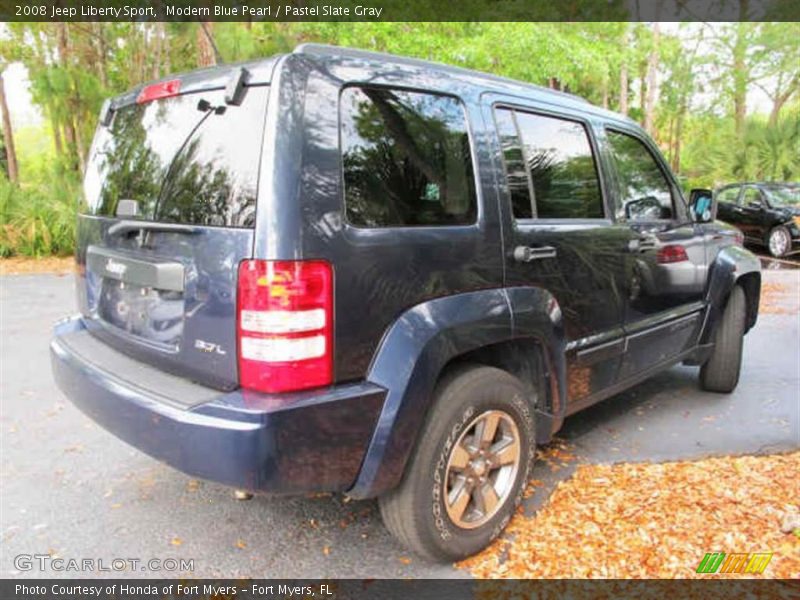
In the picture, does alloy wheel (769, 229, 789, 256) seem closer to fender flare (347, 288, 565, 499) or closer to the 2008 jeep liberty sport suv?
the 2008 jeep liberty sport suv

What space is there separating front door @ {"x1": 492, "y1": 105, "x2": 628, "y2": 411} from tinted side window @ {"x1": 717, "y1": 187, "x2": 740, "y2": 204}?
40.4 feet

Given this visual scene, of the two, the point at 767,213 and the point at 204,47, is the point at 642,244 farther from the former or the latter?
→ the point at 767,213

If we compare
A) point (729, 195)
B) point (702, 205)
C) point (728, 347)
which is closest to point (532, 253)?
point (702, 205)

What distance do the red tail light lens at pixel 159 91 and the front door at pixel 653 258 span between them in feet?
7.57

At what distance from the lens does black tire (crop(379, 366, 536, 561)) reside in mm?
2387

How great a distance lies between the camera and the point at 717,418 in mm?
4234

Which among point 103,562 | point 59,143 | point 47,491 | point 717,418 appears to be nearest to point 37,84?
point 59,143

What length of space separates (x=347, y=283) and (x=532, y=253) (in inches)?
40.7

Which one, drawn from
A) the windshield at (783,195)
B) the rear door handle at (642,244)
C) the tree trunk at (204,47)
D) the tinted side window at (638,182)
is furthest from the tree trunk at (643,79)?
the rear door handle at (642,244)

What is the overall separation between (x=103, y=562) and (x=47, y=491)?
82 cm

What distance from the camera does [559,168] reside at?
3.17 meters

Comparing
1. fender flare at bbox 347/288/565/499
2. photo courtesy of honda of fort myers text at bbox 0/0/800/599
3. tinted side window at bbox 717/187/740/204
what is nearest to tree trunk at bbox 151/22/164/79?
photo courtesy of honda of fort myers text at bbox 0/0/800/599

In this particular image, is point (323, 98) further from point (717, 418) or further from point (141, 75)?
point (141, 75)

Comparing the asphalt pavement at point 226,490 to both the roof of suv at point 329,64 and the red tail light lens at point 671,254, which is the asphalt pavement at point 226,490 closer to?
the red tail light lens at point 671,254
